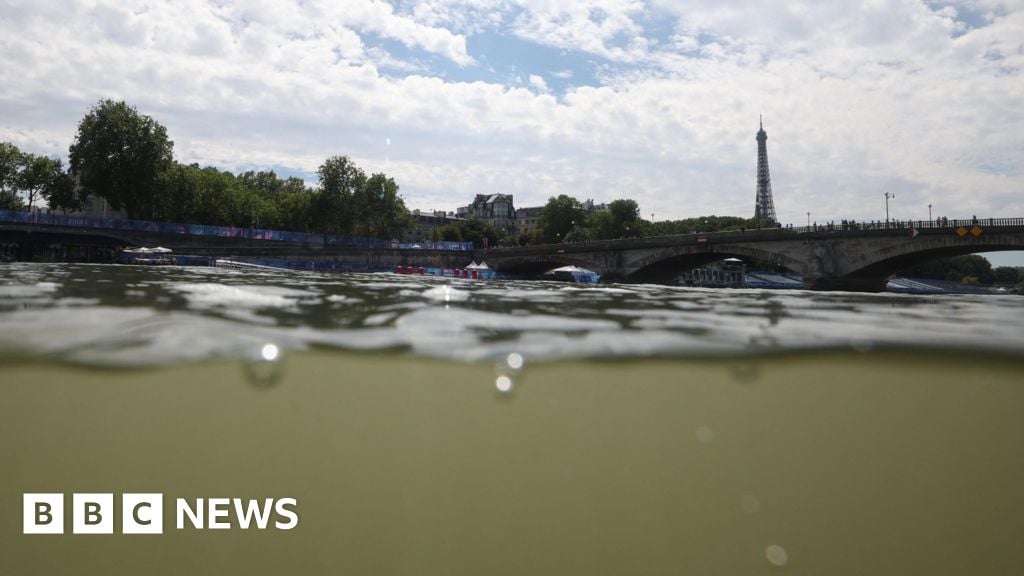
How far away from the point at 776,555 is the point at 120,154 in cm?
7033

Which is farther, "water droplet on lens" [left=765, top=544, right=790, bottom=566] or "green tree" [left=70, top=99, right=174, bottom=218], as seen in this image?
"green tree" [left=70, top=99, right=174, bottom=218]

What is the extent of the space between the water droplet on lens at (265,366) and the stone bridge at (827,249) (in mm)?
44754

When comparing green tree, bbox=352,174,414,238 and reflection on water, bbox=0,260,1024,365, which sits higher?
green tree, bbox=352,174,414,238

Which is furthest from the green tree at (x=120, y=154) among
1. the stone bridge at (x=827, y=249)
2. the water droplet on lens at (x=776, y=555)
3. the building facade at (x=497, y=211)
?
the building facade at (x=497, y=211)

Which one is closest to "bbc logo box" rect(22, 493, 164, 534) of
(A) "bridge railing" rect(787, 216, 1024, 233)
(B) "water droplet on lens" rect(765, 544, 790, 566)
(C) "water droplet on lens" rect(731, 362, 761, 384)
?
(B) "water droplet on lens" rect(765, 544, 790, 566)

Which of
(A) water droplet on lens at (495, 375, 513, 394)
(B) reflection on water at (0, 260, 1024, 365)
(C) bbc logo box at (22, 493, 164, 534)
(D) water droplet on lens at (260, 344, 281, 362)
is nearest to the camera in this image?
(C) bbc logo box at (22, 493, 164, 534)

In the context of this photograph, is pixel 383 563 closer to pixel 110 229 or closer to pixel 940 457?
pixel 940 457

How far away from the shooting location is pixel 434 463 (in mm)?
2461

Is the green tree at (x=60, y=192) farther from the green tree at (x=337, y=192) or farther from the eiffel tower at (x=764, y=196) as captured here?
the eiffel tower at (x=764, y=196)

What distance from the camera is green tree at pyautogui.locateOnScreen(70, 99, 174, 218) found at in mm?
55625

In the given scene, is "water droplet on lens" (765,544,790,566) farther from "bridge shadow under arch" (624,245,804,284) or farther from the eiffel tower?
the eiffel tower

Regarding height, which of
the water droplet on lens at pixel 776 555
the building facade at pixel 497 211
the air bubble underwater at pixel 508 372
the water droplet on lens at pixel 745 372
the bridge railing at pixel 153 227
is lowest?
the water droplet on lens at pixel 776 555

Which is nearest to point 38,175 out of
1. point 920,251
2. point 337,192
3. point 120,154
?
point 120,154

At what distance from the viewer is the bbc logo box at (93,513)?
1.94m
